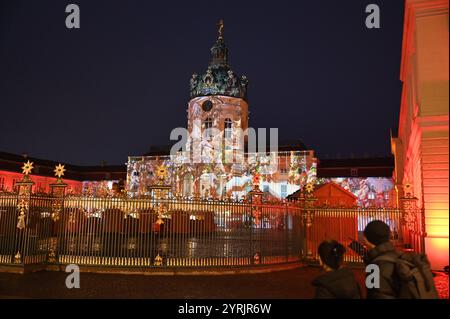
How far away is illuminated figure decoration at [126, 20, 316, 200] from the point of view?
4378 cm

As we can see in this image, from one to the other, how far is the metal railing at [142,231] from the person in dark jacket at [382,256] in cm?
799

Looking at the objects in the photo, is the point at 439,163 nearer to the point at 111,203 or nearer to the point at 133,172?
the point at 111,203

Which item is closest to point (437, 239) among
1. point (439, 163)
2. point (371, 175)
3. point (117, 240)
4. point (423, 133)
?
point (439, 163)

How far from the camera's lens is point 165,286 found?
9.50 meters

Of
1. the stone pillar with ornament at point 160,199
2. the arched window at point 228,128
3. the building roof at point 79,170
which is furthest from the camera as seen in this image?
the building roof at point 79,170

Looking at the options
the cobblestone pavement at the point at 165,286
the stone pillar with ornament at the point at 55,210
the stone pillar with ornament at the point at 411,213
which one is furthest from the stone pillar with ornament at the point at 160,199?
the stone pillar with ornament at the point at 411,213

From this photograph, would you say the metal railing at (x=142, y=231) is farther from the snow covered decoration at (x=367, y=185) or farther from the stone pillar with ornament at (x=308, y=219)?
the snow covered decoration at (x=367, y=185)

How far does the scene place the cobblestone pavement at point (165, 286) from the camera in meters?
8.48

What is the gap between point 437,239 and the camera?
12211mm

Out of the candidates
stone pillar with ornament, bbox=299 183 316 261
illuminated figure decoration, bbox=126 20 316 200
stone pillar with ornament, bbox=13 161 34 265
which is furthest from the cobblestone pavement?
illuminated figure decoration, bbox=126 20 316 200

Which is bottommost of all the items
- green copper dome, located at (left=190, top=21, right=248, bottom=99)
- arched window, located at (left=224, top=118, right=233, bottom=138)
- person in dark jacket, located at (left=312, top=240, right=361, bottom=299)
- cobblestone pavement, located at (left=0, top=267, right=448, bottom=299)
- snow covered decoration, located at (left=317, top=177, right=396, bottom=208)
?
cobblestone pavement, located at (left=0, top=267, right=448, bottom=299)

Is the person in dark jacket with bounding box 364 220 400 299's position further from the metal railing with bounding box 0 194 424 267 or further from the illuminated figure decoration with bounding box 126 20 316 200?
the illuminated figure decoration with bounding box 126 20 316 200

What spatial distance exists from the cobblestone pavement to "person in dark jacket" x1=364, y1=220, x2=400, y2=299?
4822mm
